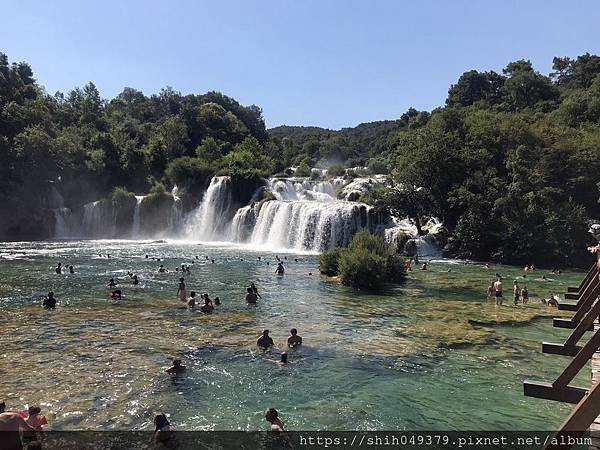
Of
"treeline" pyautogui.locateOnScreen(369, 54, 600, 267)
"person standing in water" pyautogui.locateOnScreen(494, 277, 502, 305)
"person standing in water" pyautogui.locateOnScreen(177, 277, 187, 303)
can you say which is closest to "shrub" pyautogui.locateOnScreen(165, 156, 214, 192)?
"treeline" pyautogui.locateOnScreen(369, 54, 600, 267)

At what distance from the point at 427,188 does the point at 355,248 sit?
64.5 ft

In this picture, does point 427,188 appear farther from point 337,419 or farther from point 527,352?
point 337,419

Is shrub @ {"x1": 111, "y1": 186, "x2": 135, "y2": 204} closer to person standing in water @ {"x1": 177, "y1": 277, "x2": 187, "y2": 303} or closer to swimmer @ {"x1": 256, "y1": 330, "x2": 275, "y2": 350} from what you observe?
person standing in water @ {"x1": 177, "y1": 277, "x2": 187, "y2": 303}

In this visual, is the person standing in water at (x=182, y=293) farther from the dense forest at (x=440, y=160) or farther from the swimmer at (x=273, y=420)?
the dense forest at (x=440, y=160)

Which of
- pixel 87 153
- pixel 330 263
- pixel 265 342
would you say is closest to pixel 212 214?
pixel 87 153

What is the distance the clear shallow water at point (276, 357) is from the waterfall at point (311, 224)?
16.6 meters

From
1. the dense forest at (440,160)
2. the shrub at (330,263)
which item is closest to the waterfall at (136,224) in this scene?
the dense forest at (440,160)

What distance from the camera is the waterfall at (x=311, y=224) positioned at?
1667 inches

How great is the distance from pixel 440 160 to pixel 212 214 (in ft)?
89.8

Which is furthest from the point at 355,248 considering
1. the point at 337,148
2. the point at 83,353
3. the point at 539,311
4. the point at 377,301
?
the point at 337,148

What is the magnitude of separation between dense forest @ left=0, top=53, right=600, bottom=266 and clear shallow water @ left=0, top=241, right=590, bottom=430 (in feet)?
46.4

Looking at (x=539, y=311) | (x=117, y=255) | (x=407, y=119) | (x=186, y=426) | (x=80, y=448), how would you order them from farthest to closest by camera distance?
(x=407, y=119) < (x=117, y=255) < (x=539, y=311) < (x=186, y=426) < (x=80, y=448)

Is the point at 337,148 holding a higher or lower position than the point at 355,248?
higher

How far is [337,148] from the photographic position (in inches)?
4668
